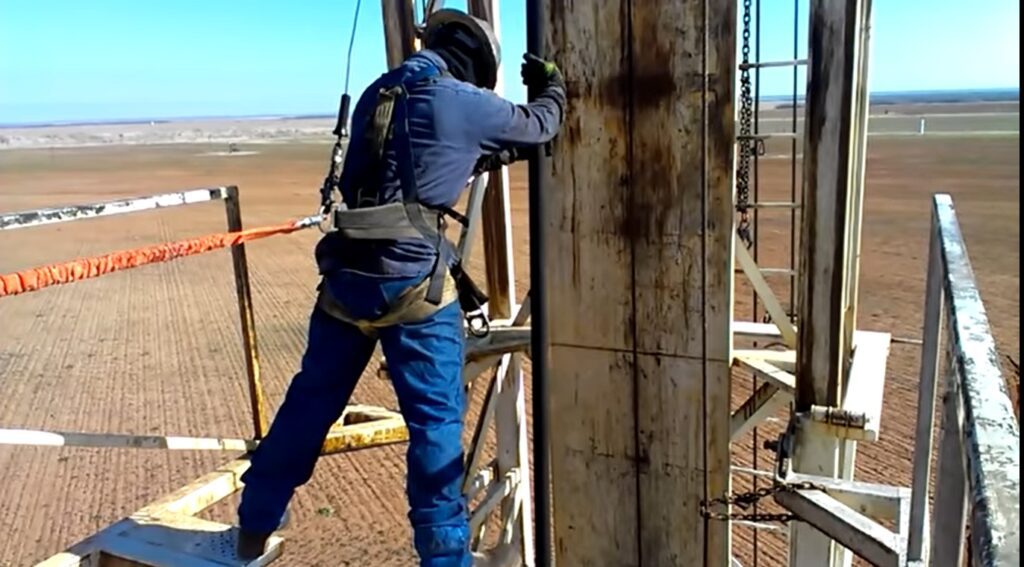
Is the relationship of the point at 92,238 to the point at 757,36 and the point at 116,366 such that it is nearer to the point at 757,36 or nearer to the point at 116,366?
the point at 116,366

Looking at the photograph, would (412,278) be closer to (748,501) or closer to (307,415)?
(307,415)

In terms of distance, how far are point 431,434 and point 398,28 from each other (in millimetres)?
2027

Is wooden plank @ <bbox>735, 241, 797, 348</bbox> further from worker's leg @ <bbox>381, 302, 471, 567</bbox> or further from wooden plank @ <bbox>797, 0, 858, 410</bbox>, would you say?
worker's leg @ <bbox>381, 302, 471, 567</bbox>

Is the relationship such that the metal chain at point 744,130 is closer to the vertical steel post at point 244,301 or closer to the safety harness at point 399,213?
the safety harness at point 399,213

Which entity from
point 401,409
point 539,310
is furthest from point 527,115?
point 401,409

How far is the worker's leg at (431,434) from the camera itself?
284 centimetres

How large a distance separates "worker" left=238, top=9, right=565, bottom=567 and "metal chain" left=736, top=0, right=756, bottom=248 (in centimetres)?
110

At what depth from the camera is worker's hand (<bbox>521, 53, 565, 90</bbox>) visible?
9.61 feet

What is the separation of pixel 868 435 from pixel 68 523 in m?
6.31

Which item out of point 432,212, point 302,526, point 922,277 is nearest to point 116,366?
point 302,526

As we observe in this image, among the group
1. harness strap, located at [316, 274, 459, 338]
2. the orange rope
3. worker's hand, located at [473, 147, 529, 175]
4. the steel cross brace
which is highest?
worker's hand, located at [473, 147, 529, 175]

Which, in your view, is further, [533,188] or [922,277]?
[922,277]

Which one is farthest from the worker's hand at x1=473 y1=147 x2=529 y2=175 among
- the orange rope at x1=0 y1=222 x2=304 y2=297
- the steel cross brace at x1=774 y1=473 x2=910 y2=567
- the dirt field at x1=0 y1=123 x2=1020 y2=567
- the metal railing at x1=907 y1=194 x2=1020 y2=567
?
the dirt field at x1=0 y1=123 x2=1020 y2=567

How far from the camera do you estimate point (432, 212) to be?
291 cm
